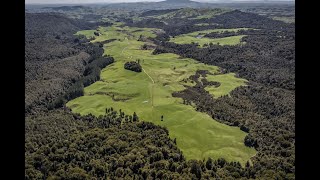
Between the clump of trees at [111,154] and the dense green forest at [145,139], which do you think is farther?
the dense green forest at [145,139]

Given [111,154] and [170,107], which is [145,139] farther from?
[170,107]

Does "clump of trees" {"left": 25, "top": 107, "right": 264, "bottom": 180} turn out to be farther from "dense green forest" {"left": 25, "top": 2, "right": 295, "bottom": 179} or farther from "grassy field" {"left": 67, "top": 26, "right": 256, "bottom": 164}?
"grassy field" {"left": 67, "top": 26, "right": 256, "bottom": 164}

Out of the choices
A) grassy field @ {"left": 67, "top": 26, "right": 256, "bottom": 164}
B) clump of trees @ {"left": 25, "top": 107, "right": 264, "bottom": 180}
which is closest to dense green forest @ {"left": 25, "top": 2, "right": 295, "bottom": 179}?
clump of trees @ {"left": 25, "top": 107, "right": 264, "bottom": 180}

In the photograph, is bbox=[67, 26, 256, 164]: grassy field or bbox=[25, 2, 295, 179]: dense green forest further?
bbox=[67, 26, 256, 164]: grassy field

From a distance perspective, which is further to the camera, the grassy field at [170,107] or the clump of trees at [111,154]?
the grassy field at [170,107]

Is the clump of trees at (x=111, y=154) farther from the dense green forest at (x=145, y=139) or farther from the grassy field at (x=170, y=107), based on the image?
the grassy field at (x=170, y=107)

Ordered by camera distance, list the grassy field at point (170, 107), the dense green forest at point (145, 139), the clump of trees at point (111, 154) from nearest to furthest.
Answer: the clump of trees at point (111, 154) → the dense green forest at point (145, 139) → the grassy field at point (170, 107)

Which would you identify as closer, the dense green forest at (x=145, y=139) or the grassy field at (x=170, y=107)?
the dense green forest at (x=145, y=139)

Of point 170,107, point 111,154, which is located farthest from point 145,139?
point 170,107

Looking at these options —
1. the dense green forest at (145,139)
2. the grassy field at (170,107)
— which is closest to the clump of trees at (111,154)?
the dense green forest at (145,139)

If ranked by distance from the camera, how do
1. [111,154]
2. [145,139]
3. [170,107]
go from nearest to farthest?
[111,154], [145,139], [170,107]

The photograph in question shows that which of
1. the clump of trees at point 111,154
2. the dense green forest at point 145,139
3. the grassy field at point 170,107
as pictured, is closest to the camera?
the clump of trees at point 111,154

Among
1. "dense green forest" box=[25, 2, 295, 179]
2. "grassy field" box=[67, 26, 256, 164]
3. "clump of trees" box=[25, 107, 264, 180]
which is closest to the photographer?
"clump of trees" box=[25, 107, 264, 180]
